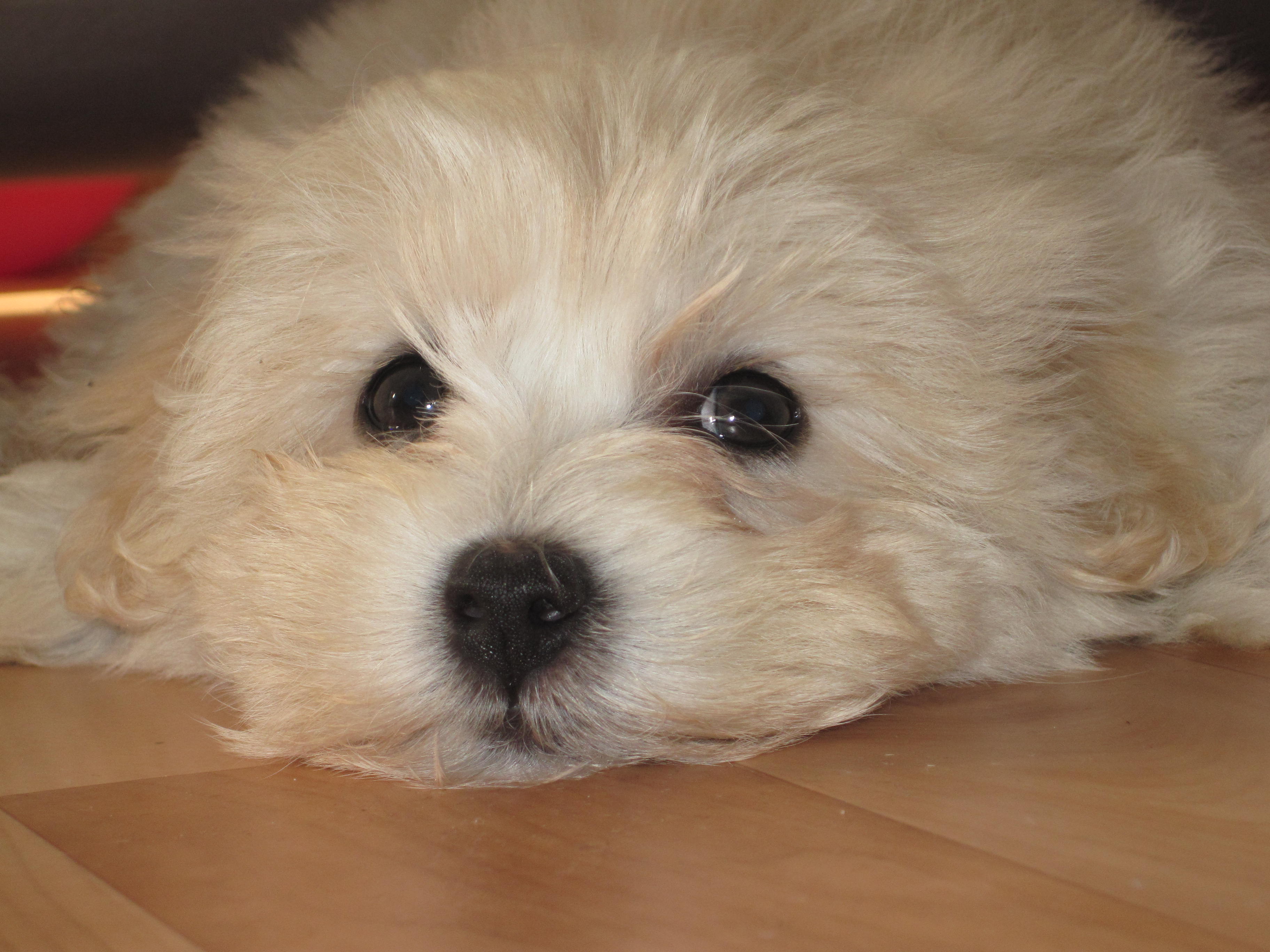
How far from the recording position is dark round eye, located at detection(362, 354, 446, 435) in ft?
6.49

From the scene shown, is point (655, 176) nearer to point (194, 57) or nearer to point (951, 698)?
point (951, 698)

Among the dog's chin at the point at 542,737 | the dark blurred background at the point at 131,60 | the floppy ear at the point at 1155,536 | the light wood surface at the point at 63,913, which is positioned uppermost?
the dark blurred background at the point at 131,60

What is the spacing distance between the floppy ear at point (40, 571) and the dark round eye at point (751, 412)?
111cm

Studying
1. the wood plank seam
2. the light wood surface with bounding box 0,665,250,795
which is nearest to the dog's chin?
the wood plank seam

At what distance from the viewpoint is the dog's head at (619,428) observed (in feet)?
5.18

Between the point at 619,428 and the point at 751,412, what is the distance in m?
0.19

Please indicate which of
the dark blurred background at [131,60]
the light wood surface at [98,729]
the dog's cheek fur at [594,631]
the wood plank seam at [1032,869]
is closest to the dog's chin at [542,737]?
the dog's cheek fur at [594,631]

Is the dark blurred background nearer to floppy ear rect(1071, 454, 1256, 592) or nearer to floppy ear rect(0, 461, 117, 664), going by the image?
floppy ear rect(0, 461, 117, 664)

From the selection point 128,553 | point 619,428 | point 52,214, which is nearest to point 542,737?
point 619,428

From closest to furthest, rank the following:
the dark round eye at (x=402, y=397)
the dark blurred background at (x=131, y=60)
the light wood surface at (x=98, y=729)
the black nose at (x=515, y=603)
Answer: the black nose at (x=515, y=603) → the light wood surface at (x=98, y=729) → the dark round eye at (x=402, y=397) → the dark blurred background at (x=131, y=60)

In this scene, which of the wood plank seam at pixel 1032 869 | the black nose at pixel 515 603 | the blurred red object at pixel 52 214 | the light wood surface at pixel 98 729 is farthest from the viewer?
the blurred red object at pixel 52 214

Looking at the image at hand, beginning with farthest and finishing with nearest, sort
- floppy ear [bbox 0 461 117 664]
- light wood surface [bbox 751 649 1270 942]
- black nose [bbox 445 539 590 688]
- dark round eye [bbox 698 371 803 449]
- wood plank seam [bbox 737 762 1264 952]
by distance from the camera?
floppy ear [bbox 0 461 117 664] → dark round eye [bbox 698 371 803 449] → black nose [bbox 445 539 590 688] → light wood surface [bbox 751 649 1270 942] → wood plank seam [bbox 737 762 1264 952]

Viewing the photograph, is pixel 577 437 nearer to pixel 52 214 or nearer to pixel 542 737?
pixel 542 737

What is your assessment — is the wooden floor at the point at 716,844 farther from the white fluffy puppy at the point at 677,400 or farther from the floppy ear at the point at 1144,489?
the floppy ear at the point at 1144,489
